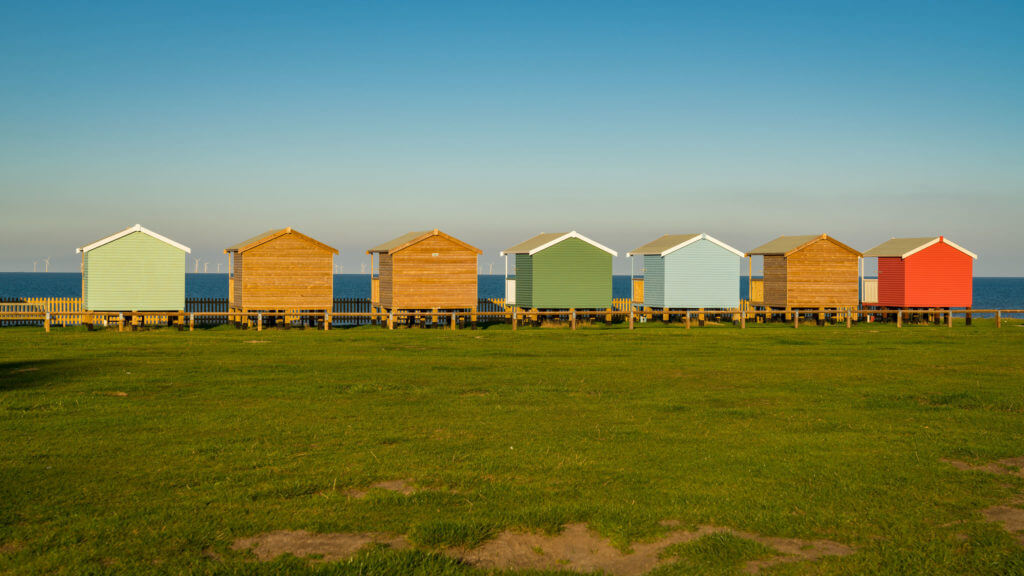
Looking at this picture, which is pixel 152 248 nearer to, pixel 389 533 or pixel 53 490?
pixel 53 490

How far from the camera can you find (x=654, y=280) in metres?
49.3

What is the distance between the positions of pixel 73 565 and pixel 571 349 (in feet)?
79.2

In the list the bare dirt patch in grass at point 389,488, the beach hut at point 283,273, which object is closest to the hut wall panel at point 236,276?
the beach hut at point 283,273

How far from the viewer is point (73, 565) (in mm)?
7977

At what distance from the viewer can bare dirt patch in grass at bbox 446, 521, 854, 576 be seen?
827 cm

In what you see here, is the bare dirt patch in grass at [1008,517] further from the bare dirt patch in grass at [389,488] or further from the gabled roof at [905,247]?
the gabled roof at [905,247]

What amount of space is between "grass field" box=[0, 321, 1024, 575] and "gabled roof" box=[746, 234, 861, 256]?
25.3 metres

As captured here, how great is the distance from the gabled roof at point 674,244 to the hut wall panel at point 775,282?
3009 millimetres

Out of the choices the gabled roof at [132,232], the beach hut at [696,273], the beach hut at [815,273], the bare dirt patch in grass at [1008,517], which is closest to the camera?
the bare dirt patch in grass at [1008,517]

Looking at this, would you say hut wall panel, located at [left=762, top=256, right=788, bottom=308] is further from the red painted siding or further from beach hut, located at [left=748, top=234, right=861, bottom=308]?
the red painted siding

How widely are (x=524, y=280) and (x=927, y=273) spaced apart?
77.7ft

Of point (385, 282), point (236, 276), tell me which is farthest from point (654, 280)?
point (236, 276)

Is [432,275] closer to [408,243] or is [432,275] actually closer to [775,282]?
[408,243]

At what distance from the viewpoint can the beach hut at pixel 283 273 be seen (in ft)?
138
